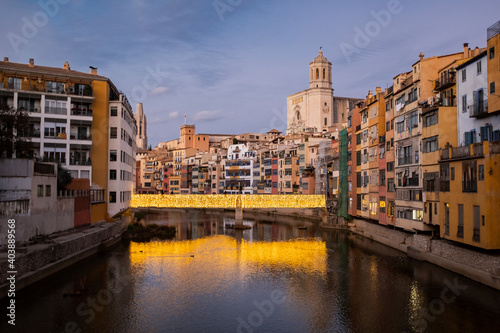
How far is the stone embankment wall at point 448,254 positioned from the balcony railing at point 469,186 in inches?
169

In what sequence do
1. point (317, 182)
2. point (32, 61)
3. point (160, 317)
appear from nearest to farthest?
point (160, 317) < point (32, 61) < point (317, 182)

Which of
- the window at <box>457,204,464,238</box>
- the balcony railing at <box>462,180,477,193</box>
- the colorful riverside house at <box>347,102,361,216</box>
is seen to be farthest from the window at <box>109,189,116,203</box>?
the balcony railing at <box>462,180,477,193</box>

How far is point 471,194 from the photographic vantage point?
103ft

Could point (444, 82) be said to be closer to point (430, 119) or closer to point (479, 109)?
point (430, 119)

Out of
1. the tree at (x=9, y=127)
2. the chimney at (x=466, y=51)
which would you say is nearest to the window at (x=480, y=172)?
the chimney at (x=466, y=51)

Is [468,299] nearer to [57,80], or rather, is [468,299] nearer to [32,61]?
[57,80]

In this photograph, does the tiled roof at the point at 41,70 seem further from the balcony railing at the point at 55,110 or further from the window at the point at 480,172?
the window at the point at 480,172

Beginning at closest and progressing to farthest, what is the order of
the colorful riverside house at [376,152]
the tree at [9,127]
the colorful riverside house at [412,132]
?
the tree at [9,127]
the colorful riverside house at [412,132]
the colorful riverside house at [376,152]

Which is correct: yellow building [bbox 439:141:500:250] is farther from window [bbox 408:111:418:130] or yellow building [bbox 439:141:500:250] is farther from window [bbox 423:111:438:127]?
window [bbox 408:111:418:130]

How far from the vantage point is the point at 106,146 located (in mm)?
52438

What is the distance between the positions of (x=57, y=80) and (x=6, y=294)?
31.6 metres

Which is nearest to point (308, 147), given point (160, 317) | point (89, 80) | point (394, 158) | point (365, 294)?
point (394, 158)

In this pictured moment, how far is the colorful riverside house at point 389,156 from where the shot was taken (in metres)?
47.2

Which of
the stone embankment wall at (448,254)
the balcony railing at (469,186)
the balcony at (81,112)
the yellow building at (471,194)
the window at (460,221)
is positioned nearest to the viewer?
→ the stone embankment wall at (448,254)
